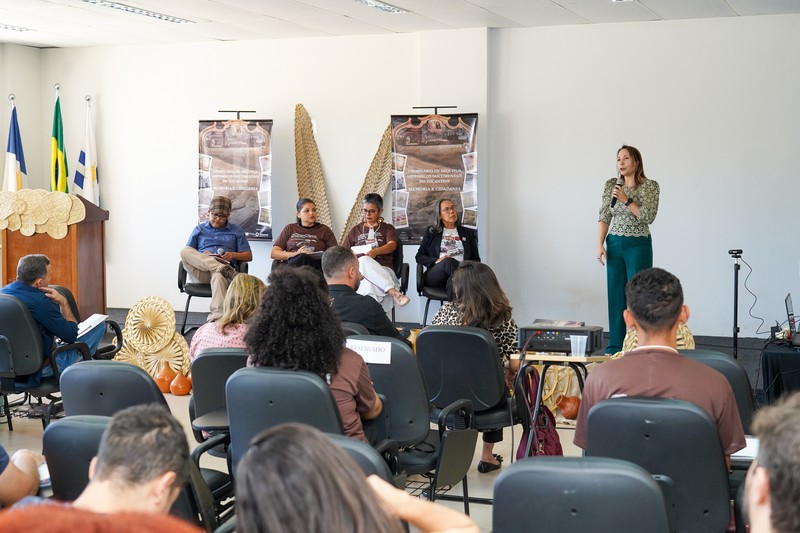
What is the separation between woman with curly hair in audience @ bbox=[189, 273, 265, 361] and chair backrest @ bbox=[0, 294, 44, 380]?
131 centimetres

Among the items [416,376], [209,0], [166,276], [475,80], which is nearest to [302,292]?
[416,376]

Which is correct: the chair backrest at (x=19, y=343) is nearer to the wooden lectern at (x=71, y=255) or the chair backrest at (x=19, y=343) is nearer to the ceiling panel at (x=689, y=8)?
the wooden lectern at (x=71, y=255)

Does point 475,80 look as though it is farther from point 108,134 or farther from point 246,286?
point 246,286

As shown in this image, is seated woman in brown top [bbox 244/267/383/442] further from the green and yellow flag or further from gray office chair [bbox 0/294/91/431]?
the green and yellow flag

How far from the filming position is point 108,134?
411 inches

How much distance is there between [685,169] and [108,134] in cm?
632

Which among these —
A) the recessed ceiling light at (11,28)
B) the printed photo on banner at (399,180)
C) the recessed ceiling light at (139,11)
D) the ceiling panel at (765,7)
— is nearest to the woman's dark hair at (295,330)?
the recessed ceiling light at (139,11)

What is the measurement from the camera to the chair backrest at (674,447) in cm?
263

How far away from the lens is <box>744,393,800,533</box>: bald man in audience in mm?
1282

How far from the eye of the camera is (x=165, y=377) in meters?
6.71

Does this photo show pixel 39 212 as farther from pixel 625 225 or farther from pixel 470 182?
pixel 625 225

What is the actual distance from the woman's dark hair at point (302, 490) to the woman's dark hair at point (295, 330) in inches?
75.7

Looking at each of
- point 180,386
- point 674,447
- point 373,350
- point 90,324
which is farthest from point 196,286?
point 674,447

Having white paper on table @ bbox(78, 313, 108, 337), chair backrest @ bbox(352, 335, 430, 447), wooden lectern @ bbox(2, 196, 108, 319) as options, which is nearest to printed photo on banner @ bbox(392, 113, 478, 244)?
wooden lectern @ bbox(2, 196, 108, 319)
